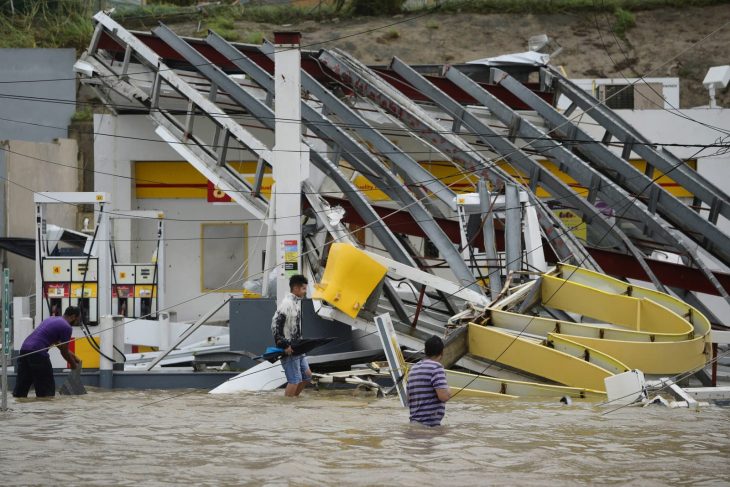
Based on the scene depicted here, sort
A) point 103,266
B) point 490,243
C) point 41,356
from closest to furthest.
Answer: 1. point 41,356
2. point 490,243
3. point 103,266

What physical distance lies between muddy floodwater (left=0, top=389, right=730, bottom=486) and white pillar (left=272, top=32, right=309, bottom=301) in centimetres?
356

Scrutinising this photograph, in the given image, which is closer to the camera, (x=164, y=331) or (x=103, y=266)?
(x=103, y=266)

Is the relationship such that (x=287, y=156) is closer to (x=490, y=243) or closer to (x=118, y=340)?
(x=490, y=243)

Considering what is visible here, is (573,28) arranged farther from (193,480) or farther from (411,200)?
(193,480)

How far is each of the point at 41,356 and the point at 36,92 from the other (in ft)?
48.1

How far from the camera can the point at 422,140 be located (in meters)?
22.5

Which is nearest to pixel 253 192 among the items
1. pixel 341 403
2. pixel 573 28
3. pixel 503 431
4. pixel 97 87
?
pixel 97 87

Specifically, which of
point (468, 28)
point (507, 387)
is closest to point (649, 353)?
point (507, 387)

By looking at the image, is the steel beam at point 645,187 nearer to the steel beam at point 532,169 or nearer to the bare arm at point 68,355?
the steel beam at point 532,169

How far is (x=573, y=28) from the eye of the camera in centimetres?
3619

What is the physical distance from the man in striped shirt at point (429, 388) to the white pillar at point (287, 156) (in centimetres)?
713

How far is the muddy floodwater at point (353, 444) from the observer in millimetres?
9766

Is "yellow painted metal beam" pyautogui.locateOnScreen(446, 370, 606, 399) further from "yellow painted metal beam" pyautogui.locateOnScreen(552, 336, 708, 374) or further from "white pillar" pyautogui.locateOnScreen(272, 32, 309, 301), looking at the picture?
"white pillar" pyautogui.locateOnScreen(272, 32, 309, 301)

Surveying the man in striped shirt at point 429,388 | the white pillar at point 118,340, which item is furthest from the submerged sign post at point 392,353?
the white pillar at point 118,340
